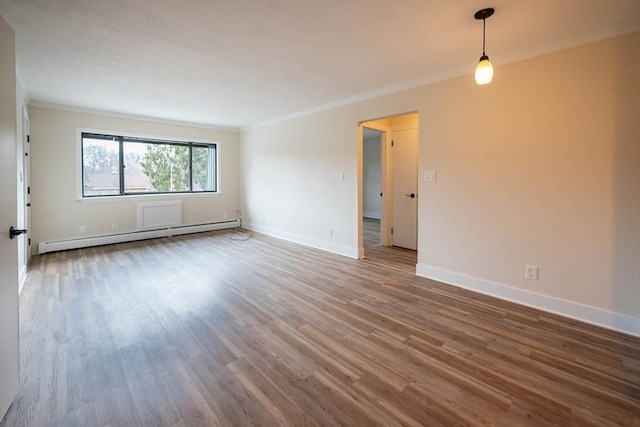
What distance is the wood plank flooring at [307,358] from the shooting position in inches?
61.6

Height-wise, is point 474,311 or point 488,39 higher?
point 488,39

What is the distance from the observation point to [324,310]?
9.10 ft

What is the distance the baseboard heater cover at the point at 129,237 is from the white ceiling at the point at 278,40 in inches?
97.1

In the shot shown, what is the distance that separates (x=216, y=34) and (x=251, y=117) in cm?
338

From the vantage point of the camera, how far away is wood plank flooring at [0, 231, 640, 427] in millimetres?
1563

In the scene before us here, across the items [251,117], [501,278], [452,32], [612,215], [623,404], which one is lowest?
[623,404]

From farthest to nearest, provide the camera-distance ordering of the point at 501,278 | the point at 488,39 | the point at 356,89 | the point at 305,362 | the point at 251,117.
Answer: the point at 251,117
the point at 356,89
the point at 501,278
the point at 488,39
the point at 305,362

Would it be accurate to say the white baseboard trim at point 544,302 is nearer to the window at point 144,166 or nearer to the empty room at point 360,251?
the empty room at point 360,251

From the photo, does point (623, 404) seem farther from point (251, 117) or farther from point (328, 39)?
point (251, 117)

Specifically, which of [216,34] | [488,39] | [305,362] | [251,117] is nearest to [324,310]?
[305,362]

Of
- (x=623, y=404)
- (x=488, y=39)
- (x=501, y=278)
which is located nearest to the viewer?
(x=623, y=404)

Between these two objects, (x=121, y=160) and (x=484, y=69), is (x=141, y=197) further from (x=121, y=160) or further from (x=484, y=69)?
(x=484, y=69)

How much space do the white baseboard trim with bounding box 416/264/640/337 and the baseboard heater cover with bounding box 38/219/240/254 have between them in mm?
5079

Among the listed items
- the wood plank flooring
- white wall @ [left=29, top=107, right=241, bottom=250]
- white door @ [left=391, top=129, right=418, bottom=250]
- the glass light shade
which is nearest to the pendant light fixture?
the glass light shade
